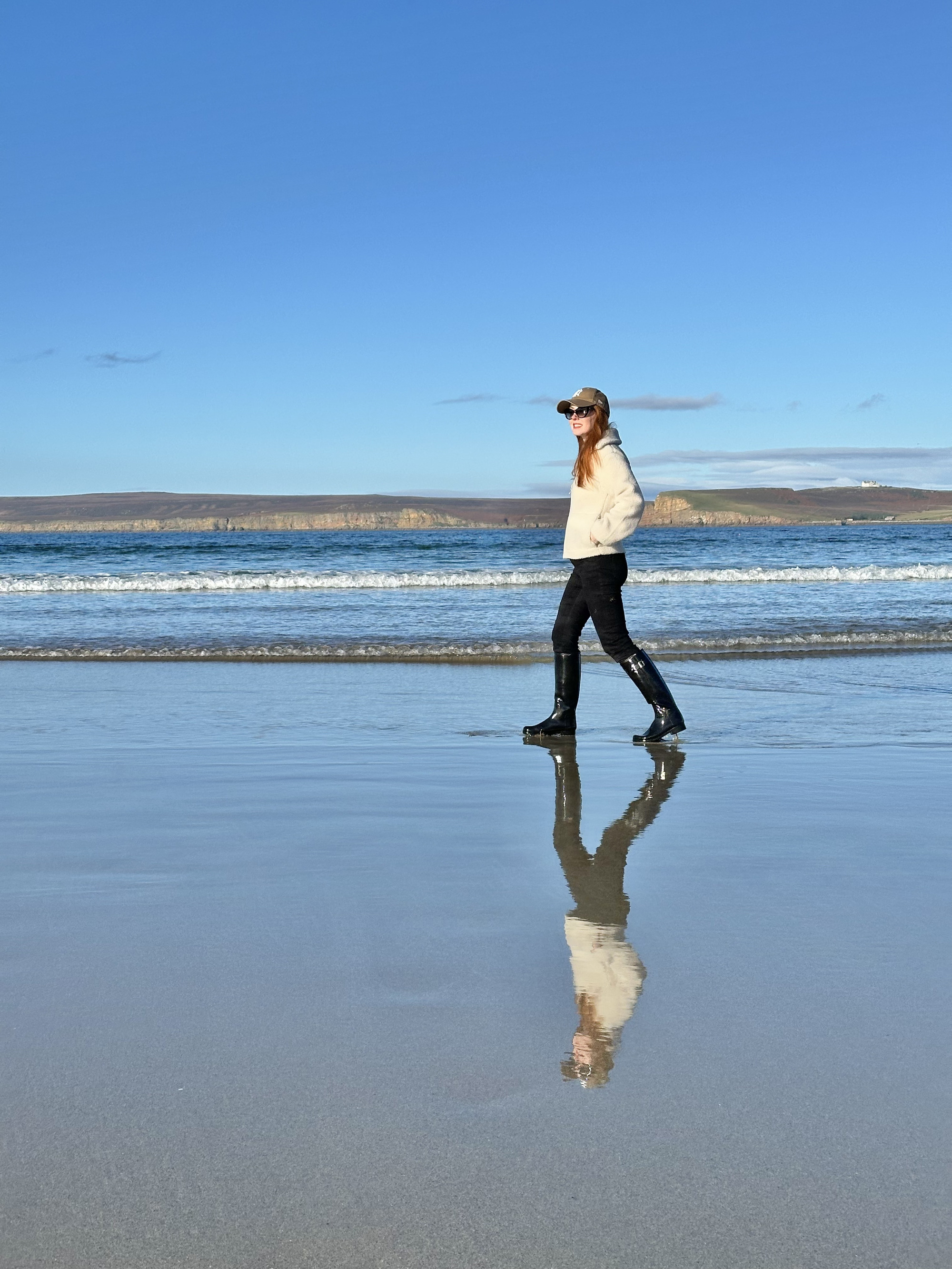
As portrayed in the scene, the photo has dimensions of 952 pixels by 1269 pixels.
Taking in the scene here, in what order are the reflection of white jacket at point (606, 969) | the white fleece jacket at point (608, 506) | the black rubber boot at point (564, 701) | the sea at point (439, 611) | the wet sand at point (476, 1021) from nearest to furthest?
1. the wet sand at point (476, 1021)
2. the reflection of white jacket at point (606, 969)
3. the white fleece jacket at point (608, 506)
4. the black rubber boot at point (564, 701)
5. the sea at point (439, 611)

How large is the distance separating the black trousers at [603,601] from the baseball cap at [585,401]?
0.76 m

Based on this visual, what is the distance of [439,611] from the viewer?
15688 millimetres

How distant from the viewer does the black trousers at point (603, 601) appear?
592 centimetres

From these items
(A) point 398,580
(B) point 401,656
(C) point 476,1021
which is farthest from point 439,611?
(C) point 476,1021

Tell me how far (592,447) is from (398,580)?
57.3 feet

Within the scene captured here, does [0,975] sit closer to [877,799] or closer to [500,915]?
[500,915]

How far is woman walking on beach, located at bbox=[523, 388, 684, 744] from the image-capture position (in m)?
5.77

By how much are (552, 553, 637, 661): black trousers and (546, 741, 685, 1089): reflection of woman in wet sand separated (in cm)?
133

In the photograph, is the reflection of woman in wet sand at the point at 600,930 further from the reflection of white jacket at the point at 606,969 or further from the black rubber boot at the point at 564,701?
the black rubber boot at the point at 564,701

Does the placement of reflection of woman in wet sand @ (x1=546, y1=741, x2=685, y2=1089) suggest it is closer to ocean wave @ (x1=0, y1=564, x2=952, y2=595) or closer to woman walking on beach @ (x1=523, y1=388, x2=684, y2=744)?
woman walking on beach @ (x1=523, y1=388, x2=684, y2=744)

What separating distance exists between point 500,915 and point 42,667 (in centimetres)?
771

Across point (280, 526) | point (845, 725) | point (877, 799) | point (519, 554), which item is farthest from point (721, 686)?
point (280, 526)

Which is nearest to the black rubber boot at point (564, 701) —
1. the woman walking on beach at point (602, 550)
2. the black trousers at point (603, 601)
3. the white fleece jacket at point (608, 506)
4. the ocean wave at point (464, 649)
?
the woman walking on beach at point (602, 550)

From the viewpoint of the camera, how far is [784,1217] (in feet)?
5.03
